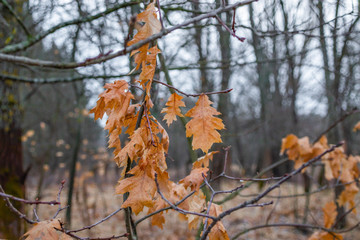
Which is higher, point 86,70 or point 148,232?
point 86,70

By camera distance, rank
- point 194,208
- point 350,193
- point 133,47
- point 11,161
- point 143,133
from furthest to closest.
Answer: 1. point 11,161
2. point 350,193
3. point 194,208
4. point 143,133
5. point 133,47

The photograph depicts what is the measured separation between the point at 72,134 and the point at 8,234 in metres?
7.59

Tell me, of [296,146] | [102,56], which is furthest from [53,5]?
[296,146]

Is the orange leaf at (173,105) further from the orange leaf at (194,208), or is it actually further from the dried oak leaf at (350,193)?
the dried oak leaf at (350,193)

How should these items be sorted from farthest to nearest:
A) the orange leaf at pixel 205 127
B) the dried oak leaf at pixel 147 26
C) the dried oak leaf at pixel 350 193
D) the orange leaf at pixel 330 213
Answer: the dried oak leaf at pixel 350 193
the orange leaf at pixel 330 213
the orange leaf at pixel 205 127
the dried oak leaf at pixel 147 26

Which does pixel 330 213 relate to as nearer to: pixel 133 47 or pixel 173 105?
pixel 173 105

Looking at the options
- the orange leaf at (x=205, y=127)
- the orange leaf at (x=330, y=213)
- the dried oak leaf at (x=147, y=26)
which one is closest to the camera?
the dried oak leaf at (x=147, y=26)

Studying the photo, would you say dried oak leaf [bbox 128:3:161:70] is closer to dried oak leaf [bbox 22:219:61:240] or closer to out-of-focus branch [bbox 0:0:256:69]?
out-of-focus branch [bbox 0:0:256:69]

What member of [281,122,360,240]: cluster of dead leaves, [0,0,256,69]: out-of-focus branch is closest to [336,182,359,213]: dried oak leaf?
[281,122,360,240]: cluster of dead leaves

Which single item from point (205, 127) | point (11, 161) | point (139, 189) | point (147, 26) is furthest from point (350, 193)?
point (11, 161)

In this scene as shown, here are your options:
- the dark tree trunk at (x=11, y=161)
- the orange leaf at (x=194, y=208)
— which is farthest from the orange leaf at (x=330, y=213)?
the dark tree trunk at (x=11, y=161)

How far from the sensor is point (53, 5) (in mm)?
3373

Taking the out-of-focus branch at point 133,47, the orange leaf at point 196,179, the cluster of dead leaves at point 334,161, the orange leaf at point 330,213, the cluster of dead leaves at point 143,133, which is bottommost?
the orange leaf at point 330,213

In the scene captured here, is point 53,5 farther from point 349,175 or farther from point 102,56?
point 349,175
